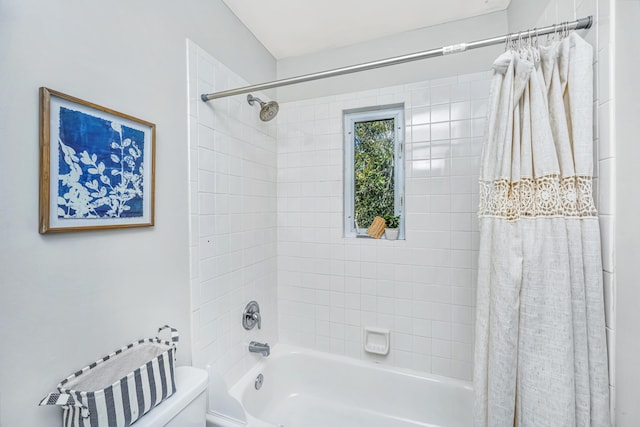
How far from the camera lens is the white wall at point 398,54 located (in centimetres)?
164

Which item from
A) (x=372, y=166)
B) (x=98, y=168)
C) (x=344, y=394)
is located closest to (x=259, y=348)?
(x=344, y=394)

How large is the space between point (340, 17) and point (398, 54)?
453mm

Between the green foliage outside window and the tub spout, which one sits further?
the green foliage outside window

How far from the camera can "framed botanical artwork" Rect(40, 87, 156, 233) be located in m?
0.77

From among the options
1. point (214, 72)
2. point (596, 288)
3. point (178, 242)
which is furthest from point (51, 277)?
point (596, 288)

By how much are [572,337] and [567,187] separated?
46 cm

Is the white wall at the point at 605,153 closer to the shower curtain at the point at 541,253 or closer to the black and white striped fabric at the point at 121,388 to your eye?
the shower curtain at the point at 541,253

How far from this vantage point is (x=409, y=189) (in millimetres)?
1753

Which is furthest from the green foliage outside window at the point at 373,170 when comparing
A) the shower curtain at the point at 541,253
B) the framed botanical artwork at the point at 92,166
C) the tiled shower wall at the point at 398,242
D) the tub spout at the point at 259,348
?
the framed botanical artwork at the point at 92,166

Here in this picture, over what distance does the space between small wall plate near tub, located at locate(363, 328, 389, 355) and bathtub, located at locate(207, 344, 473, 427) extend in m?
0.10

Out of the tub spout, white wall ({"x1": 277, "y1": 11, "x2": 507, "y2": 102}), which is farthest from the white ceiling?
the tub spout

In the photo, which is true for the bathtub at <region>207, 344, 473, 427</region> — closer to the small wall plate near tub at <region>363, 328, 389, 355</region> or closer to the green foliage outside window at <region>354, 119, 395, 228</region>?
the small wall plate near tub at <region>363, 328, 389, 355</region>

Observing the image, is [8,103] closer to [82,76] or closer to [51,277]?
[82,76]

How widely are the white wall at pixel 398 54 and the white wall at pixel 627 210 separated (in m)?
0.97
